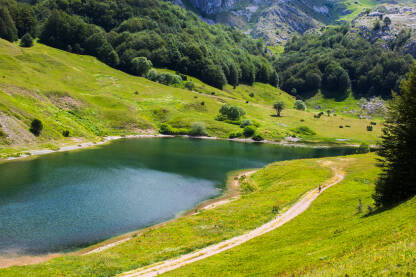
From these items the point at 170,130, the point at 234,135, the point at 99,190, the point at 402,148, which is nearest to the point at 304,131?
the point at 234,135

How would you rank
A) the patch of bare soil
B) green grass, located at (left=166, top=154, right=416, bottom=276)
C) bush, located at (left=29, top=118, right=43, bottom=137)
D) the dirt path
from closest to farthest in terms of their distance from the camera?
green grass, located at (left=166, top=154, right=416, bottom=276) → the dirt path → bush, located at (left=29, top=118, right=43, bottom=137) → the patch of bare soil

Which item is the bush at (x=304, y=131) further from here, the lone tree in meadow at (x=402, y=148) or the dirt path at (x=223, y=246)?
the lone tree in meadow at (x=402, y=148)

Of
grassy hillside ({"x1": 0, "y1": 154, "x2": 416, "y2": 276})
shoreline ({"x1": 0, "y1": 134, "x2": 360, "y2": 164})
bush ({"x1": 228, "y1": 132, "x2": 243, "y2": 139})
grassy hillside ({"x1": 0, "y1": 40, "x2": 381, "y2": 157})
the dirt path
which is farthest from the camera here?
bush ({"x1": 228, "y1": 132, "x2": 243, "y2": 139})

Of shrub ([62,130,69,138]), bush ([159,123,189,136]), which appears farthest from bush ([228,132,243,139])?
shrub ([62,130,69,138])

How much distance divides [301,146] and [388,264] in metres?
147

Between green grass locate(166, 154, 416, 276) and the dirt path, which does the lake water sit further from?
green grass locate(166, 154, 416, 276)

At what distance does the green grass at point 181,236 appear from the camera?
3183 cm

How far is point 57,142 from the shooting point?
107625 millimetres

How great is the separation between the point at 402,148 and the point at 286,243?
17.8 metres

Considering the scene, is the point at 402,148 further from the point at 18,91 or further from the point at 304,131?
the point at 304,131

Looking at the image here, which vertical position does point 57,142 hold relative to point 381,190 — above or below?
below

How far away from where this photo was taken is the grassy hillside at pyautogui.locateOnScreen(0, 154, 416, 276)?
→ 63.1 ft

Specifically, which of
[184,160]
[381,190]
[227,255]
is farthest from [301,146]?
[227,255]

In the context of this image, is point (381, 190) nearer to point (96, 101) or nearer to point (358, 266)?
point (358, 266)
